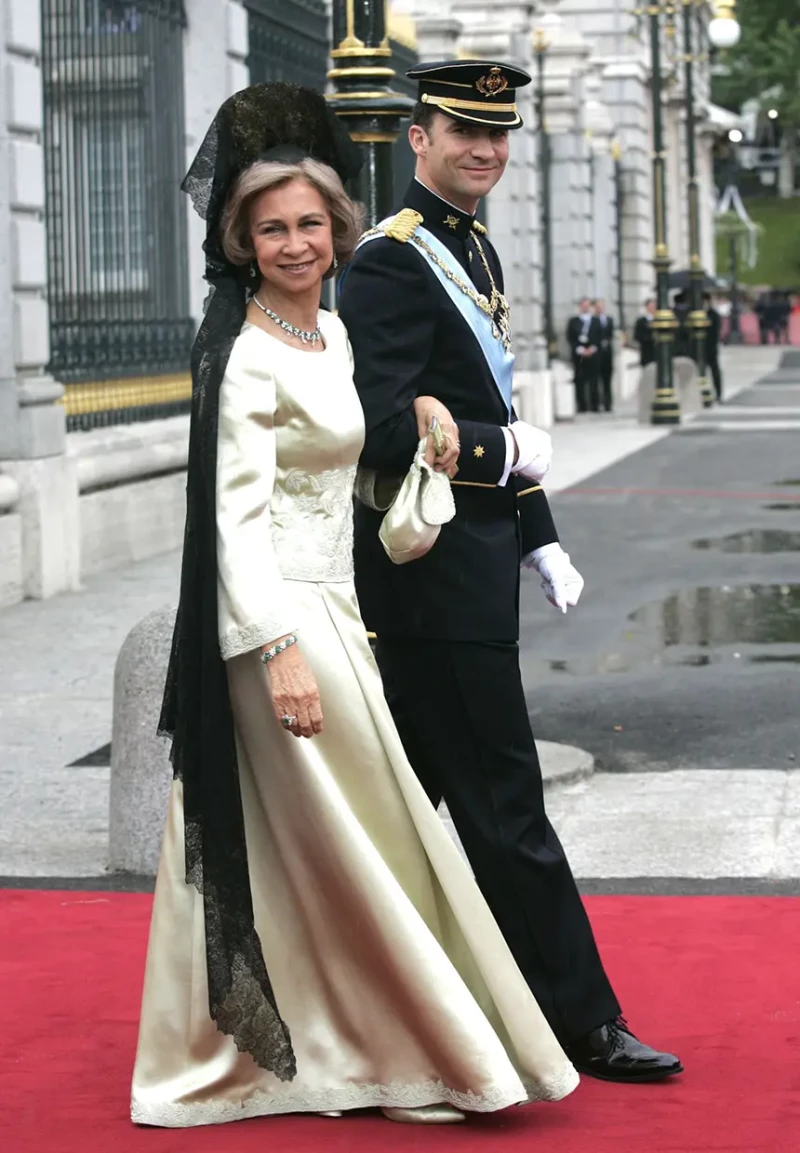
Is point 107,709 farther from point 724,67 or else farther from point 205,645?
point 724,67

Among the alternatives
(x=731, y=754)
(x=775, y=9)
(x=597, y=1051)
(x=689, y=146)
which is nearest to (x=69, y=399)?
(x=731, y=754)

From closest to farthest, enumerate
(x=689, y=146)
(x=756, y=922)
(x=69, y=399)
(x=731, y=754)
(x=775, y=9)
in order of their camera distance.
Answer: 1. (x=756, y=922)
2. (x=731, y=754)
3. (x=69, y=399)
4. (x=689, y=146)
5. (x=775, y=9)

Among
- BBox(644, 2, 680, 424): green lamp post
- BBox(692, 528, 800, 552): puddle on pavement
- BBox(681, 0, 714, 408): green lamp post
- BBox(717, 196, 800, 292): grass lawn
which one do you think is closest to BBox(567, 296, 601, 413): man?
BBox(681, 0, 714, 408): green lamp post

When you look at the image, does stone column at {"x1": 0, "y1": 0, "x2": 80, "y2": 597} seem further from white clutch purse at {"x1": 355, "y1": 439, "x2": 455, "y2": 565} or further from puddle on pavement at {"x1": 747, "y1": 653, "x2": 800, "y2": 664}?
white clutch purse at {"x1": 355, "y1": 439, "x2": 455, "y2": 565}

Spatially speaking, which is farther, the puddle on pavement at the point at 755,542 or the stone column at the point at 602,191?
the stone column at the point at 602,191

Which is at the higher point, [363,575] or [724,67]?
[724,67]

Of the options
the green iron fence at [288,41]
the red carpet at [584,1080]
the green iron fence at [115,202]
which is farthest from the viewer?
the green iron fence at [288,41]

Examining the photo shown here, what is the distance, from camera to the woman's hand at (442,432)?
4422mm

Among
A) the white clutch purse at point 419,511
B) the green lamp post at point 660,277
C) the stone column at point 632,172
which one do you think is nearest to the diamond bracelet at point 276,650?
the white clutch purse at point 419,511

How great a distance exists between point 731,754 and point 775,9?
98882 mm

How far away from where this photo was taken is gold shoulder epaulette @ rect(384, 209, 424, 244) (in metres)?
4.59

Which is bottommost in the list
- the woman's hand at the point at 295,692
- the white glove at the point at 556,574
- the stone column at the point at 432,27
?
the woman's hand at the point at 295,692

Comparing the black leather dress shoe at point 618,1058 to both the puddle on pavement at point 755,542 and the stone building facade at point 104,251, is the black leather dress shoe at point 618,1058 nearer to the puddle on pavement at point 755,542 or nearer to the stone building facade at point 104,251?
the stone building facade at point 104,251

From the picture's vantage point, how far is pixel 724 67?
107188 mm
